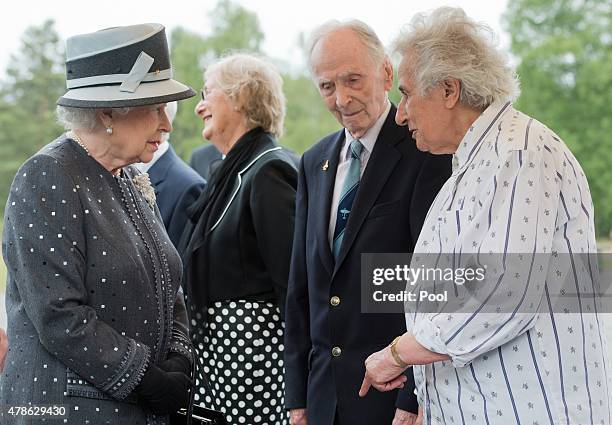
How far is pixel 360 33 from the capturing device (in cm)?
215

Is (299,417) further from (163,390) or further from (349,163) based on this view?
(349,163)

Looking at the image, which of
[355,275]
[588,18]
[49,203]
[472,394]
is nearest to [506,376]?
[472,394]

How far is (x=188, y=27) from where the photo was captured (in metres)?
3.85

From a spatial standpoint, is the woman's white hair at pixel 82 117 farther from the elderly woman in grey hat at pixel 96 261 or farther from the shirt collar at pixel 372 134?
the shirt collar at pixel 372 134

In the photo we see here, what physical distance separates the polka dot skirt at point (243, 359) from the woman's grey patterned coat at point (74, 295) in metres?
0.73

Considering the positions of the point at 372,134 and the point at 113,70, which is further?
the point at 372,134

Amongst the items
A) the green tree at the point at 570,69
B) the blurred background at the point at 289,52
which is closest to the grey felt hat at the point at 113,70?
the blurred background at the point at 289,52

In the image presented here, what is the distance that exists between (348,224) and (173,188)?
110 centimetres

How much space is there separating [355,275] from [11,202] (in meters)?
0.83

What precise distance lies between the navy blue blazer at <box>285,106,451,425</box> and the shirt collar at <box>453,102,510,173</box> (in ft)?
1.06

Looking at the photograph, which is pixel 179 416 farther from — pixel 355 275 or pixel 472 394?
pixel 472 394

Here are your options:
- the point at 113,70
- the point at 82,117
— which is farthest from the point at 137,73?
the point at 82,117

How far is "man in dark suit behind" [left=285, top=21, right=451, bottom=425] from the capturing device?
1.98 metres

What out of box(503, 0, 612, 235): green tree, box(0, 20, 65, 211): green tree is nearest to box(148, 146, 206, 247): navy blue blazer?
box(0, 20, 65, 211): green tree
